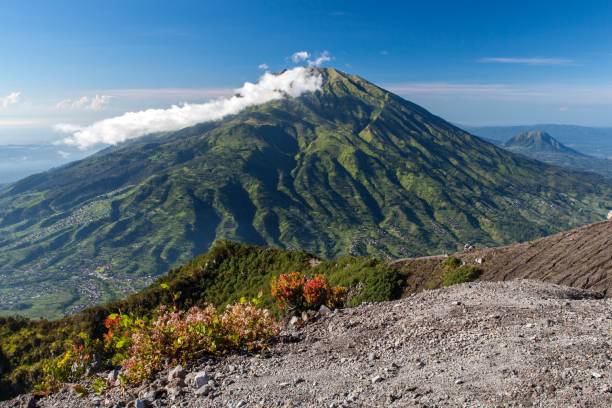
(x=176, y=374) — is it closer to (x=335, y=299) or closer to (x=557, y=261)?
(x=335, y=299)

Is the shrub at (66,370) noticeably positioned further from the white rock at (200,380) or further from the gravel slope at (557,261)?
the gravel slope at (557,261)

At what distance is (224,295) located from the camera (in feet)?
123

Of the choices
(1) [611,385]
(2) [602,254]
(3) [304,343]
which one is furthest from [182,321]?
(2) [602,254]

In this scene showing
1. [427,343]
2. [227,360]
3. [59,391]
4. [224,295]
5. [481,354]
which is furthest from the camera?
[224,295]

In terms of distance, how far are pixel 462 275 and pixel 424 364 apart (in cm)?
1769

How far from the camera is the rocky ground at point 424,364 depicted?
27.3 feet

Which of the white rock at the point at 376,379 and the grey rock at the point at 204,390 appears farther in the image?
the grey rock at the point at 204,390

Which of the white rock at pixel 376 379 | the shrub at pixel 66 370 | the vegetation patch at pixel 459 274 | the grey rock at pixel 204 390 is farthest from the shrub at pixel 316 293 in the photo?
the vegetation patch at pixel 459 274

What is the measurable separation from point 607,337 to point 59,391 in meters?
15.8

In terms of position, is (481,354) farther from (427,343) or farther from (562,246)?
(562,246)

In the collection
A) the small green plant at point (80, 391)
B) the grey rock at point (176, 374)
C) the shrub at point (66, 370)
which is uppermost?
the grey rock at point (176, 374)

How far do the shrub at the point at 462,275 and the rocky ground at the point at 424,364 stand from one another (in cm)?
1081

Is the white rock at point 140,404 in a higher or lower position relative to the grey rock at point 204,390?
lower

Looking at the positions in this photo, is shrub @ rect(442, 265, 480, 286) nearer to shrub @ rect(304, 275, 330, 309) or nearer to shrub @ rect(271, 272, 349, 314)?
shrub @ rect(271, 272, 349, 314)
